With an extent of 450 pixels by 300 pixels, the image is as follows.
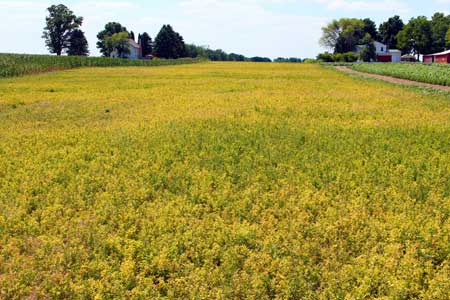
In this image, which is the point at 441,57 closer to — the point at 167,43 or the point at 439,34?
the point at 439,34

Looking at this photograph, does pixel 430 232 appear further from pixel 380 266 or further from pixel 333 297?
pixel 333 297

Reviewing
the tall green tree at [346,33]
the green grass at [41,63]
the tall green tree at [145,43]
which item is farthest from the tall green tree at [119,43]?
the tall green tree at [346,33]

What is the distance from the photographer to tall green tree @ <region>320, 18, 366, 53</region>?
447 ft

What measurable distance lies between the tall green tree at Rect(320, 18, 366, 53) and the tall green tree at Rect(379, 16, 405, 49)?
943 centimetres

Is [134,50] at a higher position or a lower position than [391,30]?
lower

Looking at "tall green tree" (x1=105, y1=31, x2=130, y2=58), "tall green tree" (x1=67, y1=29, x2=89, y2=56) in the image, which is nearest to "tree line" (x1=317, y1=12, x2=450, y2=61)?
"tall green tree" (x1=105, y1=31, x2=130, y2=58)

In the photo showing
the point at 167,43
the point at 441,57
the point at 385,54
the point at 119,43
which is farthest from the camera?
the point at 167,43

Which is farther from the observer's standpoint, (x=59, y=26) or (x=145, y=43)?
(x=145, y=43)

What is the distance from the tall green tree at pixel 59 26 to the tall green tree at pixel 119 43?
8844 millimetres

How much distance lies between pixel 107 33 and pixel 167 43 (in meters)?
20.8

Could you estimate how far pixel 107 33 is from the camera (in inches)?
5340

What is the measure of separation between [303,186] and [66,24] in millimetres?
121561

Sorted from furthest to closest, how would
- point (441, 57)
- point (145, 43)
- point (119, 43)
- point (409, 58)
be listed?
point (145, 43) < point (409, 58) < point (119, 43) < point (441, 57)

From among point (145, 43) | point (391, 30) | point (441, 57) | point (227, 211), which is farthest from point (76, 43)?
point (227, 211)
